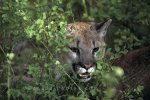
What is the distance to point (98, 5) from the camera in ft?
27.2

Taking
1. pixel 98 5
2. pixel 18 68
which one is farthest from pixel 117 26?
pixel 18 68

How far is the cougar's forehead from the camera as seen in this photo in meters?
6.72

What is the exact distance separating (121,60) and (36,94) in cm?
248

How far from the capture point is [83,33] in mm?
6836

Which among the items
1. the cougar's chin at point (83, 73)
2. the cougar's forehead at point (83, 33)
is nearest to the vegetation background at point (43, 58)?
the cougar's chin at point (83, 73)

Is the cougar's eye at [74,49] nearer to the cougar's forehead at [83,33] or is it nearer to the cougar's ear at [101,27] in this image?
the cougar's forehead at [83,33]

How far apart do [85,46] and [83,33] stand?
0.23m

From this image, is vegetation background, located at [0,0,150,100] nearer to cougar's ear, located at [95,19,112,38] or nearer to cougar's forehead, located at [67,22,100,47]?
cougar's forehead, located at [67,22,100,47]

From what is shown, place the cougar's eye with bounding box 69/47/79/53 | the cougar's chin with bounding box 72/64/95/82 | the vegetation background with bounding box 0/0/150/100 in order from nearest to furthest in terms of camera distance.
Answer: the vegetation background with bounding box 0/0/150/100 < the cougar's chin with bounding box 72/64/95/82 < the cougar's eye with bounding box 69/47/79/53

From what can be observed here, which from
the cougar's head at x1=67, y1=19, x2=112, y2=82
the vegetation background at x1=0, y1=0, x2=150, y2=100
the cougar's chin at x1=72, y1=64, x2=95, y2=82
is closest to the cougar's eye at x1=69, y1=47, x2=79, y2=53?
the cougar's head at x1=67, y1=19, x2=112, y2=82

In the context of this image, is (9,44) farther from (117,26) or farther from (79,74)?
(117,26)

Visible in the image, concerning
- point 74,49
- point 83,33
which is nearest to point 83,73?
point 74,49

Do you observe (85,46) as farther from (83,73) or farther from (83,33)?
(83,73)

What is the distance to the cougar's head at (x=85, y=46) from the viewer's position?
638cm
